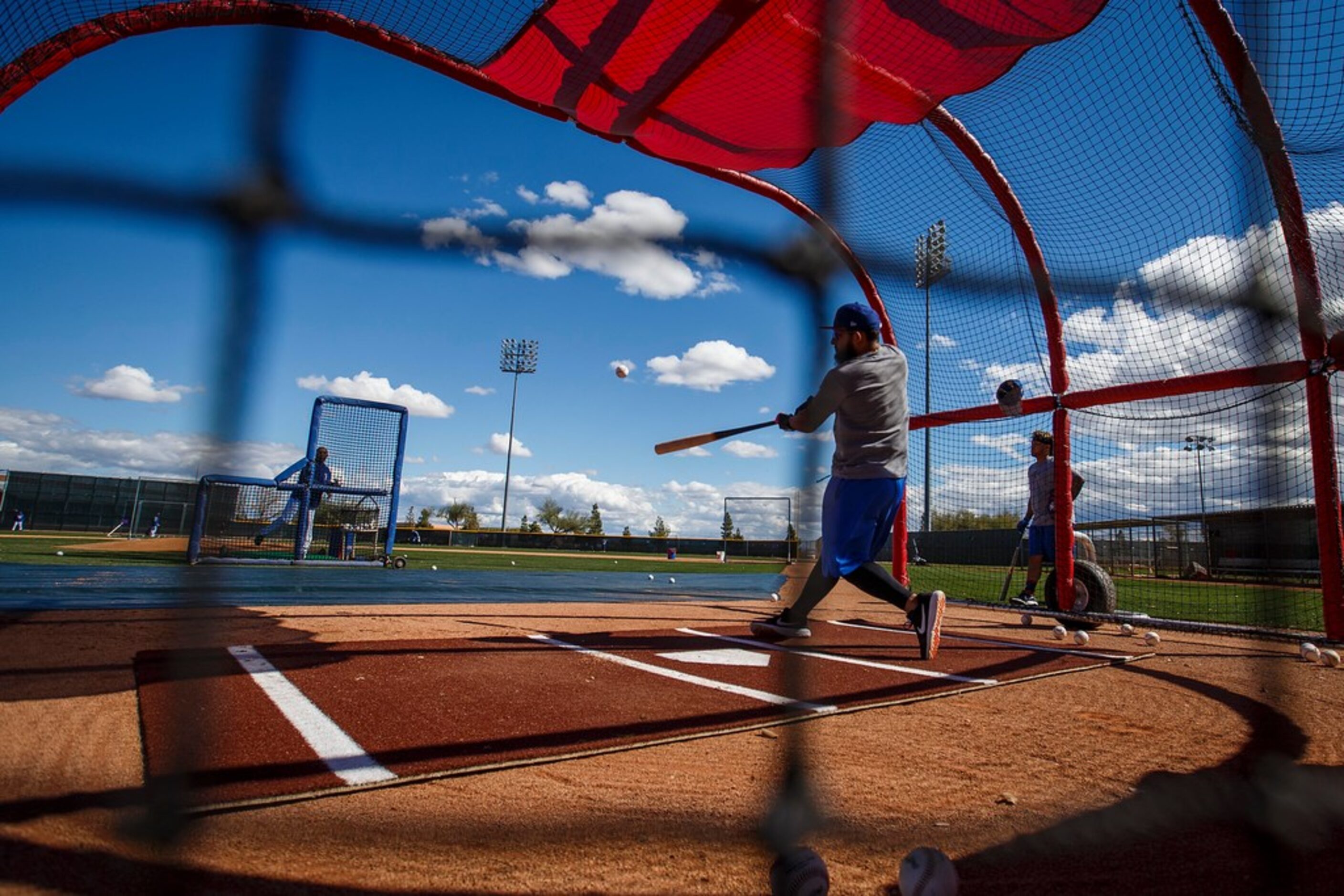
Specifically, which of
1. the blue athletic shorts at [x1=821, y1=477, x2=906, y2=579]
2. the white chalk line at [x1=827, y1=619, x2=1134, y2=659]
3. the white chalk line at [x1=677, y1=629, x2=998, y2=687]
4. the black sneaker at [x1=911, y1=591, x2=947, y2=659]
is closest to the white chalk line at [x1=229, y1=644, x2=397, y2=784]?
the white chalk line at [x1=677, y1=629, x2=998, y2=687]

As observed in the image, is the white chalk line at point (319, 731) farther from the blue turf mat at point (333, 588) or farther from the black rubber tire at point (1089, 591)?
the black rubber tire at point (1089, 591)

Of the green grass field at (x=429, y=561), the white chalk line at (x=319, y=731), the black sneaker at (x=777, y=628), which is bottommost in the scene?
the green grass field at (x=429, y=561)

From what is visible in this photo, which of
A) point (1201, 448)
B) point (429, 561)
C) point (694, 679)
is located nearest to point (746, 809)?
Result: point (694, 679)

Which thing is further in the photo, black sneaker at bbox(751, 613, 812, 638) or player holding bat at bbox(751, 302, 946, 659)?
black sneaker at bbox(751, 613, 812, 638)

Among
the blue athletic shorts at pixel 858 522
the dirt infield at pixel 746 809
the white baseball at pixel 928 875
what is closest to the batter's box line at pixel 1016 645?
the dirt infield at pixel 746 809

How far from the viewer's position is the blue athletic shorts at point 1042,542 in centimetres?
714

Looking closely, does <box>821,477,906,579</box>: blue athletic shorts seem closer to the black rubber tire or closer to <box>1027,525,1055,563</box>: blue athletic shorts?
the black rubber tire

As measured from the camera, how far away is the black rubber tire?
21.7 ft

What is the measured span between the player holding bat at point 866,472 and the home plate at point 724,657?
254 millimetres

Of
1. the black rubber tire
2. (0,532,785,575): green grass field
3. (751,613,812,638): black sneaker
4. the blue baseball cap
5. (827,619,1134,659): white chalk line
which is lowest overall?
(0,532,785,575): green grass field

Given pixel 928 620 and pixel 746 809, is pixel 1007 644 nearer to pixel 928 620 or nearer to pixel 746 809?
pixel 928 620

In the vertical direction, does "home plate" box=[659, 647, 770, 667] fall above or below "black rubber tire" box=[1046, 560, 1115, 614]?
below

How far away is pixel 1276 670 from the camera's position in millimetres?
3566

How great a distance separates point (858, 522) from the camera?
4.02 meters
